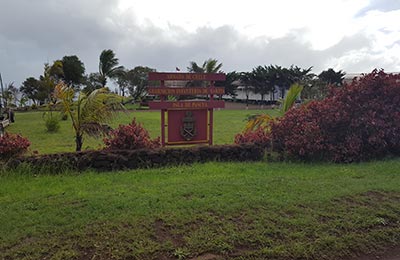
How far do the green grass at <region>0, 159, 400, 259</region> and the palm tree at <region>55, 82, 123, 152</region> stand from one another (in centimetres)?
201

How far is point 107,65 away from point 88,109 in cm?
2947

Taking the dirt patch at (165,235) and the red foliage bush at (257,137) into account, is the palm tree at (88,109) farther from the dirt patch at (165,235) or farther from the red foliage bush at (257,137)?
the dirt patch at (165,235)

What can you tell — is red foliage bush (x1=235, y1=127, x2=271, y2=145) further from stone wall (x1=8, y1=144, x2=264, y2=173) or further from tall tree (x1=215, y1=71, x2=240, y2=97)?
tall tree (x1=215, y1=71, x2=240, y2=97)

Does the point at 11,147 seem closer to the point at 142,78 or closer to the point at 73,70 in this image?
the point at 73,70

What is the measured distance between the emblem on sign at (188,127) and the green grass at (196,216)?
2.92 m

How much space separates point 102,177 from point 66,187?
0.71 metres

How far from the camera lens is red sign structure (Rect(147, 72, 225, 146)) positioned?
26.4 feet

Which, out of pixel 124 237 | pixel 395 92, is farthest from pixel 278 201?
pixel 395 92

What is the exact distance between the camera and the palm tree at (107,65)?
34.9 meters

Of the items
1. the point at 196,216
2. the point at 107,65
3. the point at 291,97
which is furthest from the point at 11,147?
the point at 107,65

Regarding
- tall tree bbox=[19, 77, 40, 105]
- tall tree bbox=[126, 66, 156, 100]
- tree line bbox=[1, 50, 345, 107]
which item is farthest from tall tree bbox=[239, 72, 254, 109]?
tall tree bbox=[19, 77, 40, 105]

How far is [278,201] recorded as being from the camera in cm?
418

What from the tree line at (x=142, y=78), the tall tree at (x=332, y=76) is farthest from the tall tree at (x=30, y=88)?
the tall tree at (x=332, y=76)

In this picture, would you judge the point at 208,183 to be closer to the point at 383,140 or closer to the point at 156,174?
the point at 156,174
